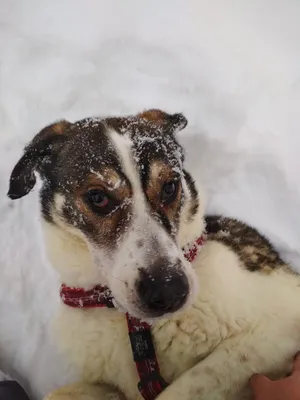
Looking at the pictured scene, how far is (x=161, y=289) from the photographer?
4.74 feet

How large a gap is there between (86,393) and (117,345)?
0.20 meters

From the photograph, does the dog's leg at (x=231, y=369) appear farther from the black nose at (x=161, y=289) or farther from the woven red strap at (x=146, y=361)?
the black nose at (x=161, y=289)

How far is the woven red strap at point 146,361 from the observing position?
5.46 ft

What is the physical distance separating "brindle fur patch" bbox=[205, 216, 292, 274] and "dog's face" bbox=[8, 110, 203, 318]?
0.16 metres

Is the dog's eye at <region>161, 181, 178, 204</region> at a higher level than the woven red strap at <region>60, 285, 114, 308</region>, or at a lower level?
higher

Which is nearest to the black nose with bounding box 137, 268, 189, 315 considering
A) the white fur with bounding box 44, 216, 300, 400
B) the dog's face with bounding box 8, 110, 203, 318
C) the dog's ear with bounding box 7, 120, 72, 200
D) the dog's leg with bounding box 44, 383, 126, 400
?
the dog's face with bounding box 8, 110, 203, 318

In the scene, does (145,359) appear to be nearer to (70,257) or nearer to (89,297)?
(89,297)

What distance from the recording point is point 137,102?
2676 mm

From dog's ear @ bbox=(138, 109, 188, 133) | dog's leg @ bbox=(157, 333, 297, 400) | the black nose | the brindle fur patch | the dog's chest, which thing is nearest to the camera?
the black nose

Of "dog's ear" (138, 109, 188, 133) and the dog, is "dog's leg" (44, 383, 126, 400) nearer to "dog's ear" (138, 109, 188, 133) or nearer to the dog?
the dog

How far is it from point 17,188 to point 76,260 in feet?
1.09

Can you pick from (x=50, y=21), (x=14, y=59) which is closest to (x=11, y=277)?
(x=14, y=59)

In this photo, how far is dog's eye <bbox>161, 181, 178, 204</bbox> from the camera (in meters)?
1.64

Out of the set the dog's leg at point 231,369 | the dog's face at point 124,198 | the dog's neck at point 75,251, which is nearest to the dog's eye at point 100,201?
the dog's face at point 124,198
